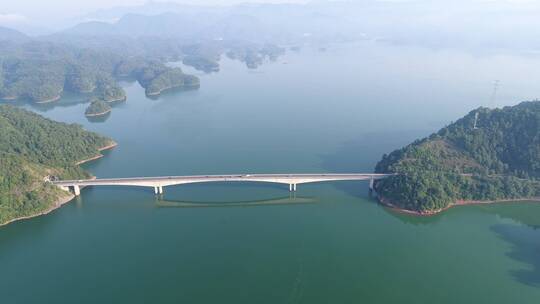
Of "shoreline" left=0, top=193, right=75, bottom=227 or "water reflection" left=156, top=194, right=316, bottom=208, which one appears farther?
"water reflection" left=156, top=194, right=316, bottom=208

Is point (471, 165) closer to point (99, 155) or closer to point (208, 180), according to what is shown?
Answer: point (208, 180)

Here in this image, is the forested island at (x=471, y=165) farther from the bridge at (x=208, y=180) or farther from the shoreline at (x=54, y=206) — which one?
the shoreline at (x=54, y=206)

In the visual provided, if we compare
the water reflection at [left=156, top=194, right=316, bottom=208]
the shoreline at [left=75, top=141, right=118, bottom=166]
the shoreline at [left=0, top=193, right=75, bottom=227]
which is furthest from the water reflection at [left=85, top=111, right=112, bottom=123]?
the water reflection at [left=156, top=194, right=316, bottom=208]

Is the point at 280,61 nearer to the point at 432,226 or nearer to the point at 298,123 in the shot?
the point at 298,123

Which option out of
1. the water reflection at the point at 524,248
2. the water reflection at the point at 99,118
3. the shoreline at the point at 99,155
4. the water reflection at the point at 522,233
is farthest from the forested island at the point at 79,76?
the water reflection at the point at 524,248

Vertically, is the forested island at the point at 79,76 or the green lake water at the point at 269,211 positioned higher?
the forested island at the point at 79,76

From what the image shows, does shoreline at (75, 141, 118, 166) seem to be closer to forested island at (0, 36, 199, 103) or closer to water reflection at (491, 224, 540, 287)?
forested island at (0, 36, 199, 103)
